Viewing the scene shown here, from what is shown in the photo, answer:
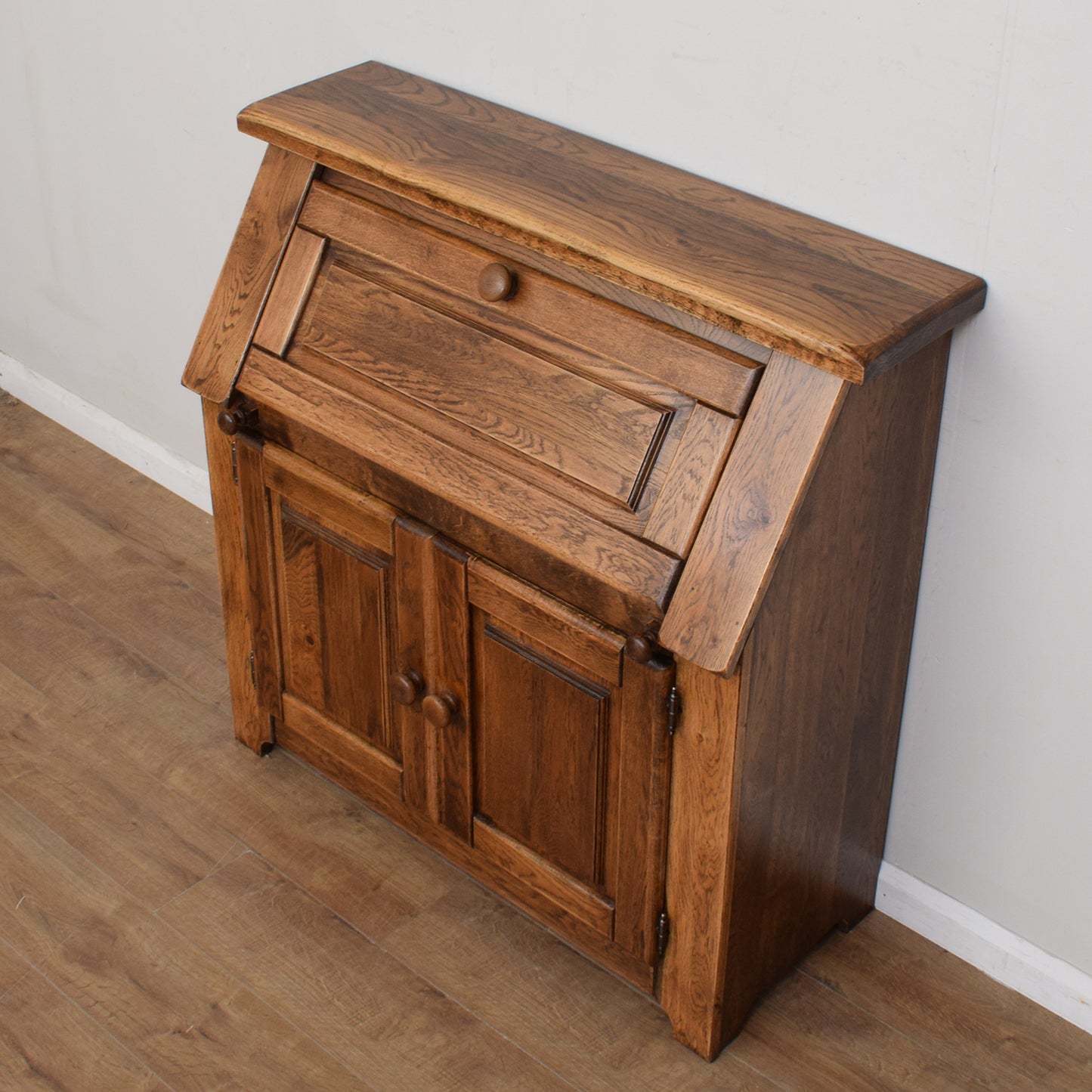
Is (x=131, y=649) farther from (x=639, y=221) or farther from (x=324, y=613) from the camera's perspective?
(x=639, y=221)

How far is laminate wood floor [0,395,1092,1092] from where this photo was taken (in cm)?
A: 188

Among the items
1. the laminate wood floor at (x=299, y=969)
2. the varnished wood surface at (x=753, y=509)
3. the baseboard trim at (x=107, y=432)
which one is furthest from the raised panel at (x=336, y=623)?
the baseboard trim at (x=107, y=432)

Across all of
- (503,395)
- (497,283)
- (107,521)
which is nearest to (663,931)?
(503,395)

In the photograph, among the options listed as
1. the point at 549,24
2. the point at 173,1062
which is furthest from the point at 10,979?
the point at 549,24

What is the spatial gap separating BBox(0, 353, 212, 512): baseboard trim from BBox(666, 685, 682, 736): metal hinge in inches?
59.8

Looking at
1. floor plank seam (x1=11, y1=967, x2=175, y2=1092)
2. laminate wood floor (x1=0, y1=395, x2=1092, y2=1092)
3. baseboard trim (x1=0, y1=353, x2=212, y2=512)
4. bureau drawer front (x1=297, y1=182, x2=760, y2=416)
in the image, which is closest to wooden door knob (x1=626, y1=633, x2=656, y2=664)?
bureau drawer front (x1=297, y1=182, x2=760, y2=416)

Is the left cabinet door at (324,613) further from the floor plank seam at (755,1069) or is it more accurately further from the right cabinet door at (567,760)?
the floor plank seam at (755,1069)

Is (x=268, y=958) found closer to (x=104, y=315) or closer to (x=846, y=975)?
(x=846, y=975)

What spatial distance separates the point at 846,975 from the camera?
6.63 ft

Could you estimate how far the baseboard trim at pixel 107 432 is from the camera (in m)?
2.96

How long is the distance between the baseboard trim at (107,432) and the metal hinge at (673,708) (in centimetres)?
152

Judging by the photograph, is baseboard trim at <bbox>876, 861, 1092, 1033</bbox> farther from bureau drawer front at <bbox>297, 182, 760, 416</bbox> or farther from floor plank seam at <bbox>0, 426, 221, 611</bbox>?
floor plank seam at <bbox>0, 426, 221, 611</bbox>

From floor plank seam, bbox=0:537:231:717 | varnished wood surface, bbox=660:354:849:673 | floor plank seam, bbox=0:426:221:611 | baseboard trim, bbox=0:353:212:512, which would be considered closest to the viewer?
varnished wood surface, bbox=660:354:849:673

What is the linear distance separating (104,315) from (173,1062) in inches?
65.3
